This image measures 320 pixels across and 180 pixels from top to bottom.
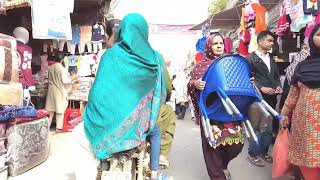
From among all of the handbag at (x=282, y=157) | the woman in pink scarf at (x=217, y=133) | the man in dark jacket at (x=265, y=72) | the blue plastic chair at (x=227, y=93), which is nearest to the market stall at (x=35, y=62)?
the woman in pink scarf at (x=217, y=133)

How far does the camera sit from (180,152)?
555cm

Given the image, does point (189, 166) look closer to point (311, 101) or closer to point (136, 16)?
point (311, 101)

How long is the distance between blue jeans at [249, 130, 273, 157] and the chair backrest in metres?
1.28

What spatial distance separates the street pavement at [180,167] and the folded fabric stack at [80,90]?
170cm

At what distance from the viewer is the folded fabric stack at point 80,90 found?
7.83 m

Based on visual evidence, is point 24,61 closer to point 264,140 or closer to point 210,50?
point 210,50

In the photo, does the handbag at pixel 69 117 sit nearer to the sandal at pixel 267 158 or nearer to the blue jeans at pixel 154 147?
the sandal at pixel 267 158

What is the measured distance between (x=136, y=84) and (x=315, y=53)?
1503mm

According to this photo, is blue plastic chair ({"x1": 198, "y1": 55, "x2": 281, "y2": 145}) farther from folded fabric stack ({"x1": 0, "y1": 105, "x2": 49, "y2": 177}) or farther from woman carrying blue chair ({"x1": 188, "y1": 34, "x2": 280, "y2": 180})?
folded fabric stack ({"x1": 0, "y1": 105, "x2": 49, "y2": 177})

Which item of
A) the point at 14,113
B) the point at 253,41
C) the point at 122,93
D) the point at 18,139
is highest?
the point at 253,41

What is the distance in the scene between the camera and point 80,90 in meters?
7.94

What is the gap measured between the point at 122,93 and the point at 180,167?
95.2 inches

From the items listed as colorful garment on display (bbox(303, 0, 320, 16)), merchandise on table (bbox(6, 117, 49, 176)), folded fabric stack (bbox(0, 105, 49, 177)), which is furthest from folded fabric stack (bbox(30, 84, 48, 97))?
colorful garment on display (bbox(303, 0, 320, 16))

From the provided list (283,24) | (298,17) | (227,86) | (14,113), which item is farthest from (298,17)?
(14,113)
